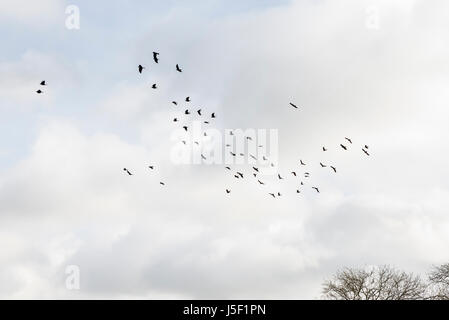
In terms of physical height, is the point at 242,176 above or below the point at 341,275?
above

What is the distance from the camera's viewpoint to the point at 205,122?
44.6 m
